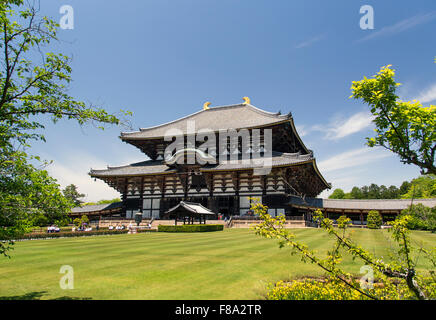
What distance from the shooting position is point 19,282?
6.83m

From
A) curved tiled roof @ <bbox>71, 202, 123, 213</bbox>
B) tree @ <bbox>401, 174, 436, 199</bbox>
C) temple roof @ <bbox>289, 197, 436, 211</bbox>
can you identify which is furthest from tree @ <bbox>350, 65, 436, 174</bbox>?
curved tiled roof @ <bbox>71, 202, 123, 213</bbox>

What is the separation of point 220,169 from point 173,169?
7931 mm

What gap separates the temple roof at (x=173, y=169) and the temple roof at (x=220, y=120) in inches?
188

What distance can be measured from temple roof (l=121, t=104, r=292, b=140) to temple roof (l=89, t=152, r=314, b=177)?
4778 mm

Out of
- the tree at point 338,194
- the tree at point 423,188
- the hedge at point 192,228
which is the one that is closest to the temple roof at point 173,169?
the hedge at point 192,228

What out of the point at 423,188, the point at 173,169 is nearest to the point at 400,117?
the point at 173,169

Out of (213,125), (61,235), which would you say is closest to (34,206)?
(61,235)

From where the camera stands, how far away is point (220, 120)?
1789 inches

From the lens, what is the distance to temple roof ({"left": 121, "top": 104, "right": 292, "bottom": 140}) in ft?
130

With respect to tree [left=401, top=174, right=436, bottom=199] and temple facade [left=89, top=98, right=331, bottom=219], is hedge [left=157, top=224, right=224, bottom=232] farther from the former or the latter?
tree [left=401, top=174, right=436, bottom=199]

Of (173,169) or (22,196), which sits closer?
(22,196)

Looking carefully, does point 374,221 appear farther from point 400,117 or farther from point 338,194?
point 338,194
